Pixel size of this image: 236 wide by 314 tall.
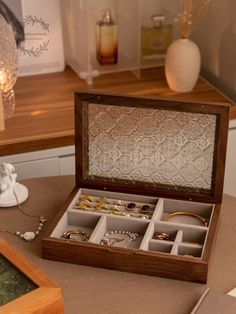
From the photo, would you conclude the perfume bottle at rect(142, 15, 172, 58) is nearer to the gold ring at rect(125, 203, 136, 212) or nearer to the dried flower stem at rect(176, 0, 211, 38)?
the dried flower stem at rect(176, 0, 211, 38)

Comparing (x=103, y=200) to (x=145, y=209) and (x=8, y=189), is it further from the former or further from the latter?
(x=8, y=189)

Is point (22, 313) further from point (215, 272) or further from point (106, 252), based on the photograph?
point (215, 272)

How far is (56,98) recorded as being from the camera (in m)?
1.92

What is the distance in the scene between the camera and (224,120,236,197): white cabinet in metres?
1.85

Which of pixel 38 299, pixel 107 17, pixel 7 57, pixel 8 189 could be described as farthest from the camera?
pixel 107 17

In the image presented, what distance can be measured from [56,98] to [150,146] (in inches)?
26.2

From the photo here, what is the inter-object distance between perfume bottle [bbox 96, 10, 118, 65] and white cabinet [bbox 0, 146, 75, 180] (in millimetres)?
434

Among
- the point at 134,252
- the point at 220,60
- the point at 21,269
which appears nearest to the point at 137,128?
the point at 134,252

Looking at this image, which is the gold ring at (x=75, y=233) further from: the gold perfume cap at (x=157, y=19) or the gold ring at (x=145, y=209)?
the gold perfume cap at (x=157, y=19)

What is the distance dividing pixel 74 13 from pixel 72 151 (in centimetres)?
48

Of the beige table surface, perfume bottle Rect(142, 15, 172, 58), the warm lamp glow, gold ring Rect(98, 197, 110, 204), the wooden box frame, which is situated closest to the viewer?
the wooden box frame

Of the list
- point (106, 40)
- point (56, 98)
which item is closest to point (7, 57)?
point (56, 98)

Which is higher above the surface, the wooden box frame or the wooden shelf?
the wooden box frame

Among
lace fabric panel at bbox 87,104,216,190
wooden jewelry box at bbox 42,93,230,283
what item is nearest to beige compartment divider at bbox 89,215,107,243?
wooden jewelry box at bbox 42,93,230,283
